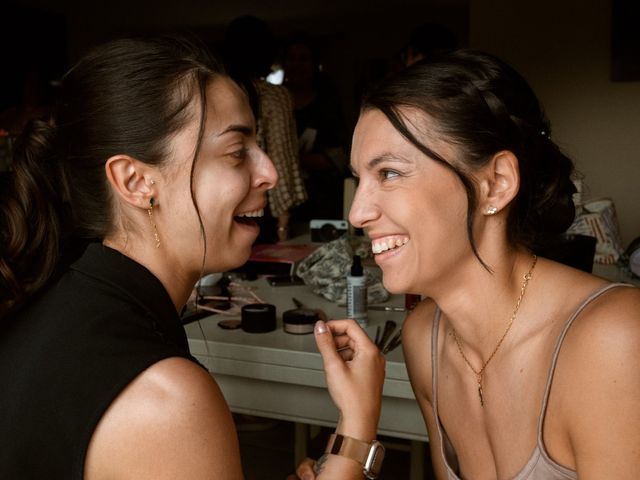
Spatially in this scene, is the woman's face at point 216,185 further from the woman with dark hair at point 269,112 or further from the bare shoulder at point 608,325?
the woman with dark hair at point 269,112

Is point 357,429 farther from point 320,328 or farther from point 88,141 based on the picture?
point 88,141

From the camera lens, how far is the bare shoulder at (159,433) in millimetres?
849

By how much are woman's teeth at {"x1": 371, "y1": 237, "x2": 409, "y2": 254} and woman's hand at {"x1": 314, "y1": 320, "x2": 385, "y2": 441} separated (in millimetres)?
178

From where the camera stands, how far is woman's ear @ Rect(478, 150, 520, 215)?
1.20m

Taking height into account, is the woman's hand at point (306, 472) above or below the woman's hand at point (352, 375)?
below

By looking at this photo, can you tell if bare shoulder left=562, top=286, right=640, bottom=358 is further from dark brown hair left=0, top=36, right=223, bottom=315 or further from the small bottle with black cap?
the small bottle with black cap

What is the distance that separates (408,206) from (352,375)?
335mm

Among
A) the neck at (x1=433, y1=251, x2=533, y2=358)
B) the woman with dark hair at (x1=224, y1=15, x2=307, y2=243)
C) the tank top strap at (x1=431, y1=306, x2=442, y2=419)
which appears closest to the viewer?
the neck at (x1=433, y1=251, x2=533, y2=358)

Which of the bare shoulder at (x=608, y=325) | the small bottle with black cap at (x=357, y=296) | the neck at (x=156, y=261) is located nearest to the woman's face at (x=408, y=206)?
the bare shoulder at (x=608, y=325)

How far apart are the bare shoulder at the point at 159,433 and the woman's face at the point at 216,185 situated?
348 millimetres

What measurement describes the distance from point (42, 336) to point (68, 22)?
28.7 ft

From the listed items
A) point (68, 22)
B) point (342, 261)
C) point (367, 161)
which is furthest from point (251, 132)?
point (68, 22)

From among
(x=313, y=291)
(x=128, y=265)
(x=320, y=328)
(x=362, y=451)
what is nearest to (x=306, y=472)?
(x=362, y=451)

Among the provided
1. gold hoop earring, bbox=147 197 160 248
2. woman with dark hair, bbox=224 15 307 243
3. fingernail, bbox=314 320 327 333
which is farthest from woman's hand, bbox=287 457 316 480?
woman with dark hair, bbox=224 15 307 243
